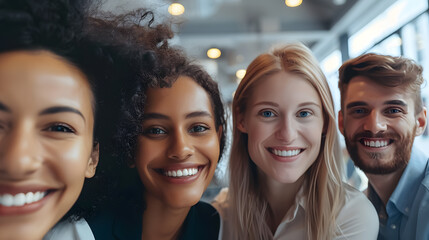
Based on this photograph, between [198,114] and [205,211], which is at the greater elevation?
[198,114]

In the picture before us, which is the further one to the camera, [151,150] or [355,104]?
[355,104]

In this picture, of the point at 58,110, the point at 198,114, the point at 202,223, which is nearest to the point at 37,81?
the point at 58,110

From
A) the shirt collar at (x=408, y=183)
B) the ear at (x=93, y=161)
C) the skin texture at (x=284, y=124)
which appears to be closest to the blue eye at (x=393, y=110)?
the shirt collar at (x=408, y=183)

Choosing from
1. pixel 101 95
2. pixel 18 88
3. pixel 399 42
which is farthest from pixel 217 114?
pixel 399 42

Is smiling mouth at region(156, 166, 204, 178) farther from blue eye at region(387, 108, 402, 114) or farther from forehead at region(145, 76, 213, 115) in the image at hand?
blue eye at region(387, 108, 402, 114)

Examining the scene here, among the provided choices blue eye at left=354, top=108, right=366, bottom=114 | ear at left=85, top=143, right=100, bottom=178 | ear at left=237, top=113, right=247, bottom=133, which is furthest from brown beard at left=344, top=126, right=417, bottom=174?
ear at left=85, top=143, right=100, bottom=178

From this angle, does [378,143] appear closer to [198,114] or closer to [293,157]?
[293,157]

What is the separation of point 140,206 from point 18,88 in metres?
0.71

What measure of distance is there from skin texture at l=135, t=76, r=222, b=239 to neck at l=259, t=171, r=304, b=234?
46 centimetres

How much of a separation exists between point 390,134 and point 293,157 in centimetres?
50

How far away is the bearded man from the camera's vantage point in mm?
1626

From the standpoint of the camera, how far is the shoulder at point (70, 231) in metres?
1.09

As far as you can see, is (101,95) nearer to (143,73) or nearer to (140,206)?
(143,73)

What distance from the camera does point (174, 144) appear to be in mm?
1250
